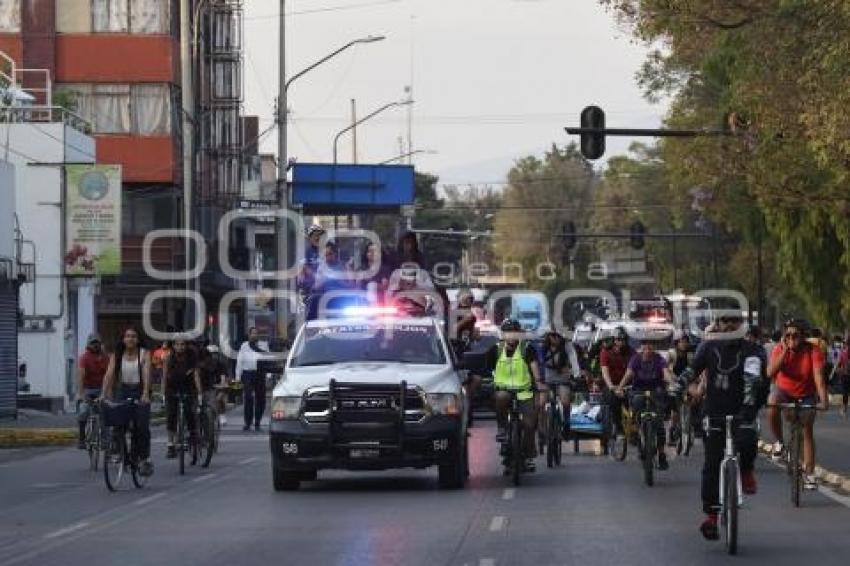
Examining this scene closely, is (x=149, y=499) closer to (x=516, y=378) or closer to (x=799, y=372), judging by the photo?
(x=516, y=378)

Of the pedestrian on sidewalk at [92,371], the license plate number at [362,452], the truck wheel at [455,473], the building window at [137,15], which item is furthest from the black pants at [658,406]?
the building window at [137,15]

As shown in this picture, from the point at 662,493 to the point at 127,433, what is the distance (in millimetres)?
6386

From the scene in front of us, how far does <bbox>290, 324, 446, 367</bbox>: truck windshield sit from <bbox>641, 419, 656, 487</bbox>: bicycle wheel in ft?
8.61

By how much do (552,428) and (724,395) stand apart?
11198 millimetres

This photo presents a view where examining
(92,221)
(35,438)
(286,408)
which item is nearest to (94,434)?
(286,408)

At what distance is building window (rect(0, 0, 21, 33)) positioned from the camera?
67688mm

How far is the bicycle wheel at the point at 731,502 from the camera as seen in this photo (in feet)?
52.5

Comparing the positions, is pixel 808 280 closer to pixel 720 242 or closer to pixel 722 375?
pixel 722 375

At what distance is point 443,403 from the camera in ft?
74.4

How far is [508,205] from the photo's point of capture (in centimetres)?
16588

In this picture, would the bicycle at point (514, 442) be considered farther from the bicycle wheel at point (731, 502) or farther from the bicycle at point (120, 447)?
the bicycle wheel at point (731, 502)

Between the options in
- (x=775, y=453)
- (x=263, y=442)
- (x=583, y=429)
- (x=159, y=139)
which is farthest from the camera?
(x=159, y=139)

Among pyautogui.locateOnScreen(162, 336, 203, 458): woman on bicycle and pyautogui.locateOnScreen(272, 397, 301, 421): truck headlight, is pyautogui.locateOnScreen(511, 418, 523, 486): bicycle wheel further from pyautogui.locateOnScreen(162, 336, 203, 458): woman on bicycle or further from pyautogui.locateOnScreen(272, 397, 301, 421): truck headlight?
pyautogui.locateOnScreen(162, 336, 203, 458): woman on bicycle

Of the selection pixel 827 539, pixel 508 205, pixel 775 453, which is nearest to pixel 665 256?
pixel 508 205
